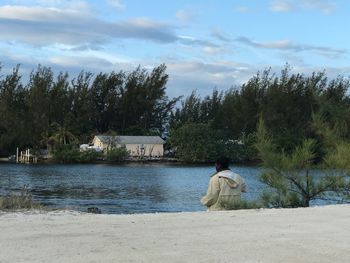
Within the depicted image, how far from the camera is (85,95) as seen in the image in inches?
3487

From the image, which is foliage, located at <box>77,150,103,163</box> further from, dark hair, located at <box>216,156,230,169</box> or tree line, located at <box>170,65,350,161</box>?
dark hair, located at <box>216,156,230,169</box>

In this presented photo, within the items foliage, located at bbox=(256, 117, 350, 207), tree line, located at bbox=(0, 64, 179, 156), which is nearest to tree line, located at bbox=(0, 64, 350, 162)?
tree line, located at bbox=(0, 64, 179, 156)

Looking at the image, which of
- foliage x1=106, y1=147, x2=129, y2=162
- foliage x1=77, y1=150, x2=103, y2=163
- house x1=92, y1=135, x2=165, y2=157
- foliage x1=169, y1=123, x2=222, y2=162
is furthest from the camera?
house x1=92, y1=135, x2=165, y2=157

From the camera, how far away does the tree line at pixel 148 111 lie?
8175cm

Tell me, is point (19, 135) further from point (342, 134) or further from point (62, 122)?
point (342, 134)

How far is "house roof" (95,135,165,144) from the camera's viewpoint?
81500 mm

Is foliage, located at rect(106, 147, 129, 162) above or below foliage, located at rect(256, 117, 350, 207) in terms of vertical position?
below

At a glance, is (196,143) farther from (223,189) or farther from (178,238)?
(178,238)

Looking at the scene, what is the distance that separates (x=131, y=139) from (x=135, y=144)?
960 mm

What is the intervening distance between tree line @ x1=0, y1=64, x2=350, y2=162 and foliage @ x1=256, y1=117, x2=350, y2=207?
58.7 m

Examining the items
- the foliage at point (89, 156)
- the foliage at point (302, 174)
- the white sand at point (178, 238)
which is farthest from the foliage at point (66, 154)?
the white sand at point (178, 238)

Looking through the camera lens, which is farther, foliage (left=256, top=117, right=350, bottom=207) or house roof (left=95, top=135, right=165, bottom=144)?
house roof (left=95, top=135, right=165, bottom=144)

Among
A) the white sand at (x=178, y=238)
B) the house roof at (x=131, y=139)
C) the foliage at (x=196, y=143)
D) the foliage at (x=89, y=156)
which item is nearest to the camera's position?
the white sand at (x=178, y=238)

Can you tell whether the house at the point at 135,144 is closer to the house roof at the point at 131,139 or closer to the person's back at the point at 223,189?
the house roof at the point at 131,139
